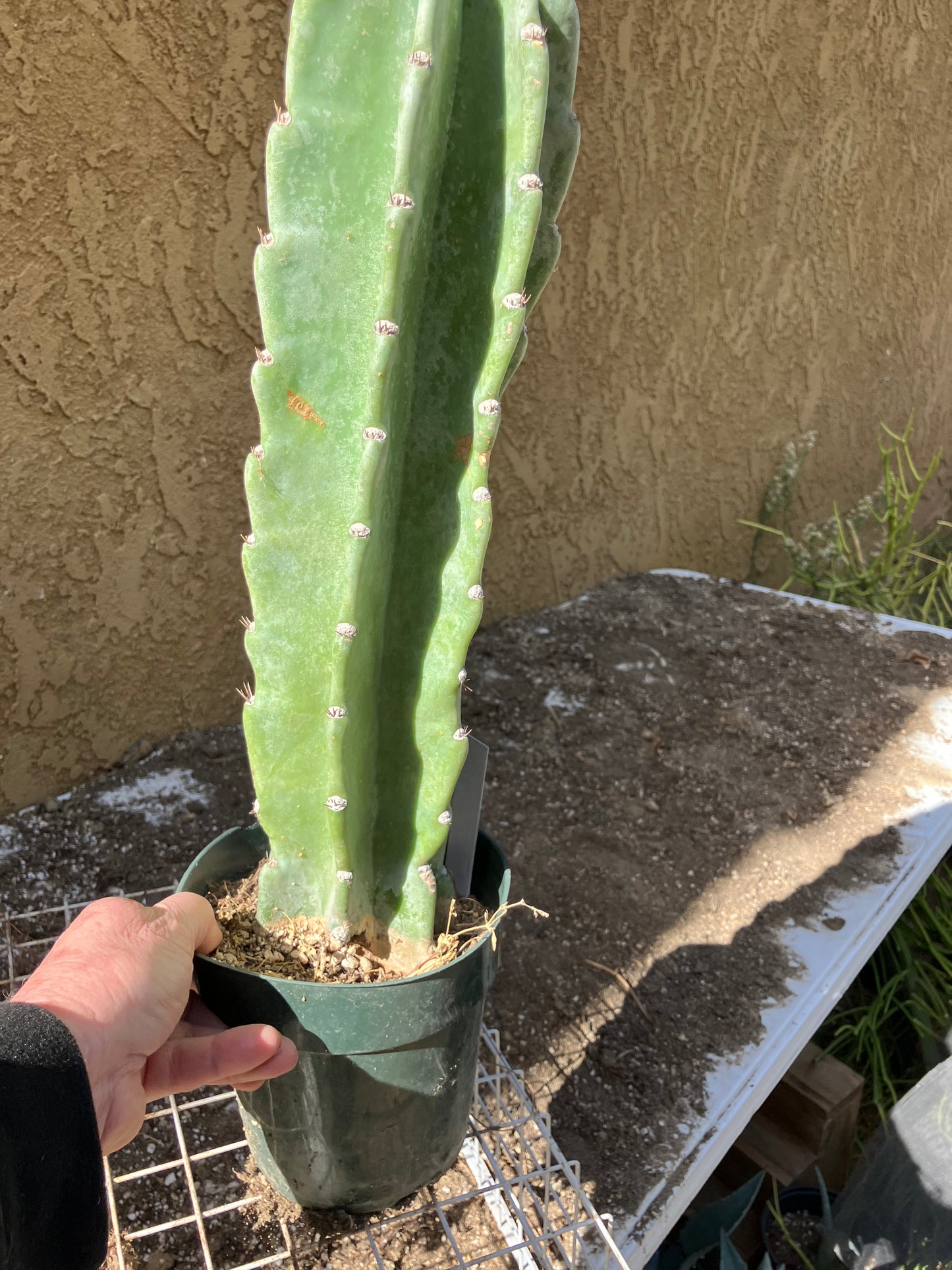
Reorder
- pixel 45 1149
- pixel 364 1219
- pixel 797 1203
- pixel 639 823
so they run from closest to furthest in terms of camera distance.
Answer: pixel 45 1149, pixel 364 1219, pixel 797 1203, pixel 639 823

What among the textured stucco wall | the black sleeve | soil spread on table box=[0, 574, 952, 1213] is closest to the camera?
the black sleeve

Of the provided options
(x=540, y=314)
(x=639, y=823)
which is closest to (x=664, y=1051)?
(x=639, y=823)

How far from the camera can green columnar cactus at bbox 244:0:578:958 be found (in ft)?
2.37

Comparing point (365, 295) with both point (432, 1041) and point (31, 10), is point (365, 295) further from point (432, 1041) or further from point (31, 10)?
point (31, 10)

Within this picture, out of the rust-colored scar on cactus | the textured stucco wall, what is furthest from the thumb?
the textured stucco wall

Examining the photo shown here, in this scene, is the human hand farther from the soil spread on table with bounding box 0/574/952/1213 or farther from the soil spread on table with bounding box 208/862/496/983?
the soil spread on table with bounding box 0/574/952/1213

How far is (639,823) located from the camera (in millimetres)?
1911

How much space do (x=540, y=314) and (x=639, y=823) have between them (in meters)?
1.32

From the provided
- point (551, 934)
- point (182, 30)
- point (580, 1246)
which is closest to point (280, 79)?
point (182, 30)

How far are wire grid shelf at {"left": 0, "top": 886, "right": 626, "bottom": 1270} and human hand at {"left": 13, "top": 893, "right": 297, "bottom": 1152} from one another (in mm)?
214

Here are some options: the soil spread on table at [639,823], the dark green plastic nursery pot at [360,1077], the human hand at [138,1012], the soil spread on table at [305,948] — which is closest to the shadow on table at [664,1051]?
the soil spread on table at [639,823]

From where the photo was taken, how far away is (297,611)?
2.68ft

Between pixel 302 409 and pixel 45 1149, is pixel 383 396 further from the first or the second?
pixel 45 1149

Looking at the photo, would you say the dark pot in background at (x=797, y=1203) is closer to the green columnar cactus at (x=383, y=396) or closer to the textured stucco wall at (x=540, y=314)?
the green columnar cactus at (x=383, y=396)
